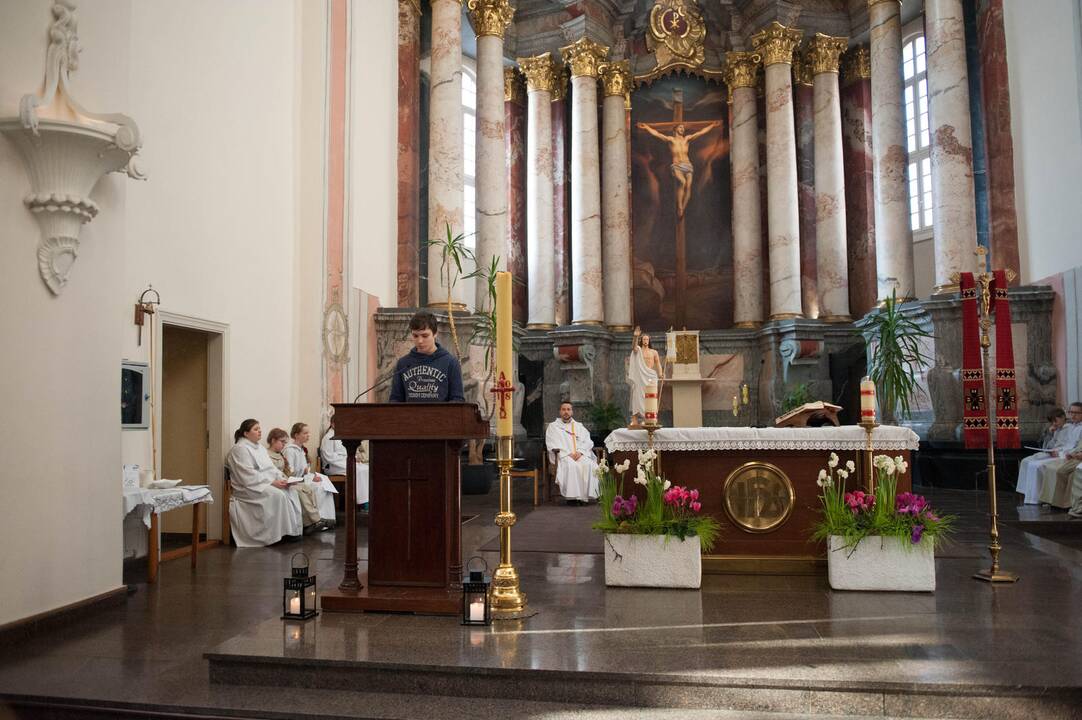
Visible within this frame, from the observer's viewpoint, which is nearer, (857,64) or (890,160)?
(890,160)

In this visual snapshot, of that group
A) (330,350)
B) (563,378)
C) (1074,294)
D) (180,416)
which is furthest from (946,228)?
(180,416)

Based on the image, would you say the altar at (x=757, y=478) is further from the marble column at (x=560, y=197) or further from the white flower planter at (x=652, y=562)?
the marble column at (x=560, y=197)

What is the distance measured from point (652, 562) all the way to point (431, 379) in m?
2.08

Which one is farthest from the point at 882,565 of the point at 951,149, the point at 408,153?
the point at 408,153

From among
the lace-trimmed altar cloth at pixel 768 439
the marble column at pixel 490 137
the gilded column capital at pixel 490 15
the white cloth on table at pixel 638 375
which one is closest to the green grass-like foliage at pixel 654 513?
the lace-trimmed altar cloth at pixel 768 439

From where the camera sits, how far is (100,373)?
18.8 feet

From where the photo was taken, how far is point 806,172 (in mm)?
18000

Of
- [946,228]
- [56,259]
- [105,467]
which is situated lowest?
[105,467]

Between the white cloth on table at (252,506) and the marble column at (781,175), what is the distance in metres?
11.4

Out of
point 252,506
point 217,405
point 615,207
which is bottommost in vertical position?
point 252,506

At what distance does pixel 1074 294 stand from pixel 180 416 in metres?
12.0

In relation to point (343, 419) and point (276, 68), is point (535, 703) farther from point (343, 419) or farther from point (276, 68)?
point (276, 68)

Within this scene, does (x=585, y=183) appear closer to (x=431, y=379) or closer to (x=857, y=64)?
(x=857, y=64)

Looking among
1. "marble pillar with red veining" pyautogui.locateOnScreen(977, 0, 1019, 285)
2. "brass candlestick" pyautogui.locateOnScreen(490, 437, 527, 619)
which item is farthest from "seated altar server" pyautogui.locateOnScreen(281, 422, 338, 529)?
"marble pillar with red veining" pyautogui.locateOnScreen(977, 0, 1019, 285)
